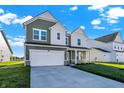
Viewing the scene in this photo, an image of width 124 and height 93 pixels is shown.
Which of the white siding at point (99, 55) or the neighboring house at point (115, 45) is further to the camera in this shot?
the neighboring house at point (115, 45)

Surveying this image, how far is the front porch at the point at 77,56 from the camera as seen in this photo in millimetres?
25031

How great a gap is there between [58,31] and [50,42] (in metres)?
2.05

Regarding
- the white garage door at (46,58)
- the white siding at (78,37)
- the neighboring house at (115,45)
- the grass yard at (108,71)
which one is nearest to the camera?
the grass yard at (108,71)

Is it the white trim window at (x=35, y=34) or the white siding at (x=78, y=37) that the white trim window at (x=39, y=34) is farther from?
the white siding at (x=78, y=37)

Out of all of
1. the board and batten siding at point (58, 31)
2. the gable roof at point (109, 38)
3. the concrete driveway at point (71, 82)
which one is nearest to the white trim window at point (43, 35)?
the board and batten siding at point (58, 31)

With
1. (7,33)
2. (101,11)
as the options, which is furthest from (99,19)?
(7,33)

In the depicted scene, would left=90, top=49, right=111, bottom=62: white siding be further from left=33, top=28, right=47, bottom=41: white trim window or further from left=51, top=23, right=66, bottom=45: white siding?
left=33, top=28, right=47, bottom=41: white trim window

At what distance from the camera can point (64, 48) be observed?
2273cm

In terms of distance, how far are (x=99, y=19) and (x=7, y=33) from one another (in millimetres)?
21539

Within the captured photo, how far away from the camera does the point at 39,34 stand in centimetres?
2084

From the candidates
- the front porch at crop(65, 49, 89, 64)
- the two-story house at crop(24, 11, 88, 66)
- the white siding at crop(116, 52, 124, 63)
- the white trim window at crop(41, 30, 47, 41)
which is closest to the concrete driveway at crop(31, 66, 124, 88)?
the two-story house at crop(24, 11, 88, 66)

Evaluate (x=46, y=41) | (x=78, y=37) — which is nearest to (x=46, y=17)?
(x=46, y=41)
